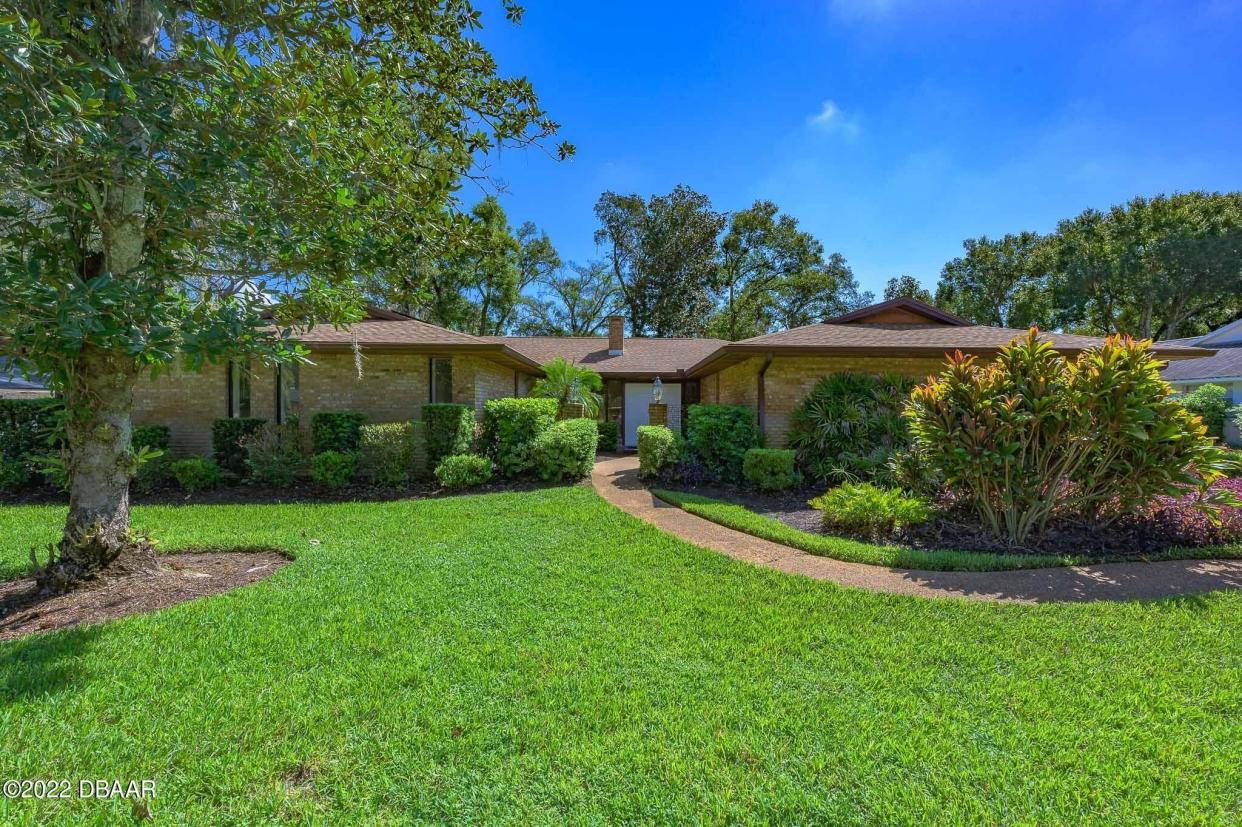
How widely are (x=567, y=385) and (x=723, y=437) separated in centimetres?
535

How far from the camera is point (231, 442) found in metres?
9.83

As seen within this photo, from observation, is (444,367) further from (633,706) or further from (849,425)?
(633,706)

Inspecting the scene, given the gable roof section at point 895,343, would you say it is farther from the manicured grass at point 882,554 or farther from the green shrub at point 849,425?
the manicured grass at point 882,554

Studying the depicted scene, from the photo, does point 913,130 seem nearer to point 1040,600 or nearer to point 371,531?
point 1040,600

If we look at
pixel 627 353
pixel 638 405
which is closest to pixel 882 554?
pixel 638 405

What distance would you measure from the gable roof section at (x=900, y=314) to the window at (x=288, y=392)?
1250cm

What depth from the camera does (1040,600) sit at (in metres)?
4.30

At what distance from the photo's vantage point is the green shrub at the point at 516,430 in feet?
32.7

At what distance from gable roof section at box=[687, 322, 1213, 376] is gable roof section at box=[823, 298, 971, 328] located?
0.72m

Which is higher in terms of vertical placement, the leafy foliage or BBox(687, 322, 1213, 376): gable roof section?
BBox(687, 322, 1213, 376): gable roof section

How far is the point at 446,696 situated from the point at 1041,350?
6865mm

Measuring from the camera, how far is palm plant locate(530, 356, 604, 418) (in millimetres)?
13594

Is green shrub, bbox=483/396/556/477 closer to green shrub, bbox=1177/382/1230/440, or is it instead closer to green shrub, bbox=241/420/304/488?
green shrub, bbox=241/420/304/488

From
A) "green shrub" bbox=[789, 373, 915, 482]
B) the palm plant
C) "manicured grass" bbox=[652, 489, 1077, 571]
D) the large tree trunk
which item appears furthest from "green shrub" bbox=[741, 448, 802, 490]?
the large tree trunk
